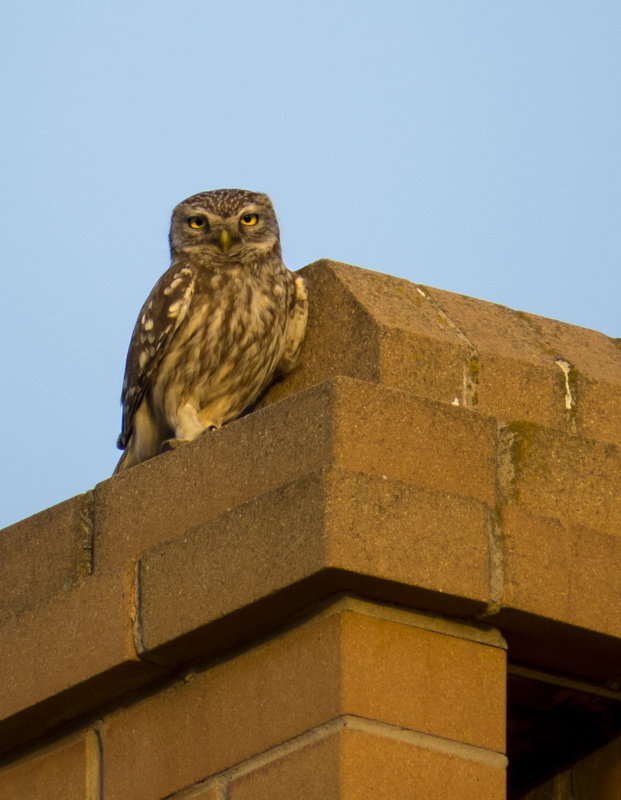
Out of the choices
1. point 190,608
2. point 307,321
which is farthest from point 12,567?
point 307,321

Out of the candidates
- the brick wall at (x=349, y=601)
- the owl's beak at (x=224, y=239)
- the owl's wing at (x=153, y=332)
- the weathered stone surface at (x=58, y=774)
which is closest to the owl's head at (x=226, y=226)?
the owl's beak at (x=224, y=239)

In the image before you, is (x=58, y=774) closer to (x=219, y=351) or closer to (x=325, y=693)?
(x=325, y=693)

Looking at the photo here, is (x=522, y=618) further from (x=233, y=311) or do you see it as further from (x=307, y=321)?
(x=233, y=311)

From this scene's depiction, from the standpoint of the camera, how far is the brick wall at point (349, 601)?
17.1ft

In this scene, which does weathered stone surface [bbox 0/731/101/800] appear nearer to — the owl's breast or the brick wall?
the brick wall

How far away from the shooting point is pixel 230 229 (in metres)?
8.16

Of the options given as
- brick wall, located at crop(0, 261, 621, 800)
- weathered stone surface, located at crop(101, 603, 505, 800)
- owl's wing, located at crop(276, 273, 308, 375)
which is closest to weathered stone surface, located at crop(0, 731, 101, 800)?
brick wall, located at crop(0, 261, 621, 800)

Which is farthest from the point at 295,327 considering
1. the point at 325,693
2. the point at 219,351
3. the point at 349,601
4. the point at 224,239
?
the point at 325,693

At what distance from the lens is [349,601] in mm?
5258

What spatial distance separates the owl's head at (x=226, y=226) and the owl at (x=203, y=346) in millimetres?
22

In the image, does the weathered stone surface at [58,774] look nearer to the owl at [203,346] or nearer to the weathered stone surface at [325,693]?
the weathered stone surface at [325,693]

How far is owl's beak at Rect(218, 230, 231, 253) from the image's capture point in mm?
8086

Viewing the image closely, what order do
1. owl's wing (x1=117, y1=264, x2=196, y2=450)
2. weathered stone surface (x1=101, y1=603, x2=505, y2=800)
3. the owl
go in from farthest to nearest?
owl's wing (x1=117, y1=264, x2=196, y2=450) → the owl → weathered stone surface (x1=101, y1=603, x2=505, y2=800)

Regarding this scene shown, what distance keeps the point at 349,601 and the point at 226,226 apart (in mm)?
3251
